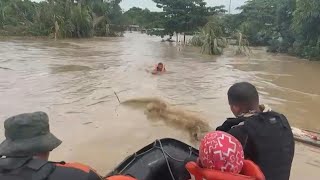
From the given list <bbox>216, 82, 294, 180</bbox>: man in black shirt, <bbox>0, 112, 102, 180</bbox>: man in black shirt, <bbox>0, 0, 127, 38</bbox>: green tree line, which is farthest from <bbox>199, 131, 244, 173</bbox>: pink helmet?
<bbox>0, 0, 127, 38</bbox>: green tree line

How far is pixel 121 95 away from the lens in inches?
411

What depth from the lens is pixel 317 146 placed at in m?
6.41

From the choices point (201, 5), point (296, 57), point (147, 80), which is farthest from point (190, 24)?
point (147, 80)

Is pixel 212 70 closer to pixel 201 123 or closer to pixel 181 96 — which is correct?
pixel 181 96

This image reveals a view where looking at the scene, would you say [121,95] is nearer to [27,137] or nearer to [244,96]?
[244,96]

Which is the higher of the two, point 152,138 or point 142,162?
point 142,162

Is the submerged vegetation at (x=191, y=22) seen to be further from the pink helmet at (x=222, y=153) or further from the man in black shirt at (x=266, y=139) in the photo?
the pink helmet at (x=222, y=153)

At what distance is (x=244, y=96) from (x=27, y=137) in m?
1.42

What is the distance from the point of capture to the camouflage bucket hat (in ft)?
6.29

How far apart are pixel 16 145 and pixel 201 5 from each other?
104 ft

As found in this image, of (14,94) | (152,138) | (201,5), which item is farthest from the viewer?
(201,5)

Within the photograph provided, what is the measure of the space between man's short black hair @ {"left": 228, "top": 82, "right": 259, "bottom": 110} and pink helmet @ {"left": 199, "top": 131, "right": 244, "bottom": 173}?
0.65 m

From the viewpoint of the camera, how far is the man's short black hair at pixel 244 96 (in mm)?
2778

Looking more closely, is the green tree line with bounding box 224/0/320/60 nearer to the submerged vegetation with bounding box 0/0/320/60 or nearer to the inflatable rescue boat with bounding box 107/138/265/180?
the submerged vegetation with bounding box 0/0/320/60
